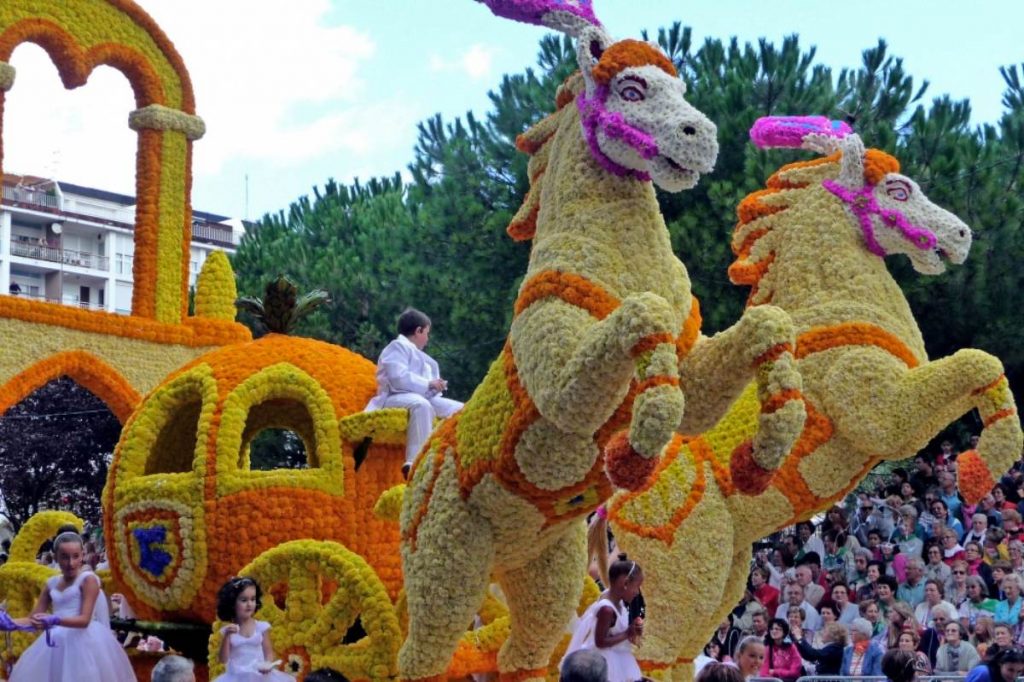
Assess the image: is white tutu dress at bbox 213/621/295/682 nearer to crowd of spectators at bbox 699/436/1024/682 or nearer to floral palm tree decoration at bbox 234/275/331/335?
floral palm tree decoration at bbox 234/275/331/335

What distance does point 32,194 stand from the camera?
55531 millimetres

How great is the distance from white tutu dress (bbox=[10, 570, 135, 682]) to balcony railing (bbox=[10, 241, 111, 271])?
47.4m

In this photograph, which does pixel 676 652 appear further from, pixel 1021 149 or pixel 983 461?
pixel 1021 149

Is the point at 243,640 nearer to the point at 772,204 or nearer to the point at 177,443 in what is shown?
the point at 177,443

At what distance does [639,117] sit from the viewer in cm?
549

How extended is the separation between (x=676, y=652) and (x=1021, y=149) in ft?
32.9

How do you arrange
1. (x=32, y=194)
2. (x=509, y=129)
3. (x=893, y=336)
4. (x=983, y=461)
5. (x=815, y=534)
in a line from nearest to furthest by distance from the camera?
(x=983, y=461)
(x=893, y=336)
(x=815, y=534)
(x=509, y=129)
(x=32, y=194)

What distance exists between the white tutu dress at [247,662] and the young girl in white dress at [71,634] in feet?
3.36

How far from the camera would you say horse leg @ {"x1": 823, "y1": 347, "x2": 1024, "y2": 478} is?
6.53 metres

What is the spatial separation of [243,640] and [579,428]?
2251 mm

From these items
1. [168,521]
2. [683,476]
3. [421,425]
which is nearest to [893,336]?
[683,476]

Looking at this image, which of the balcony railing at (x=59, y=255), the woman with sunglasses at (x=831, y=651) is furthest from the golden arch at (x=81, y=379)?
the balcony railing at (x=59, y=255)

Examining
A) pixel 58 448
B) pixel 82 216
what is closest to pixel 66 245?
pixel 82 216

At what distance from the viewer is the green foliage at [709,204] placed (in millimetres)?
14398
